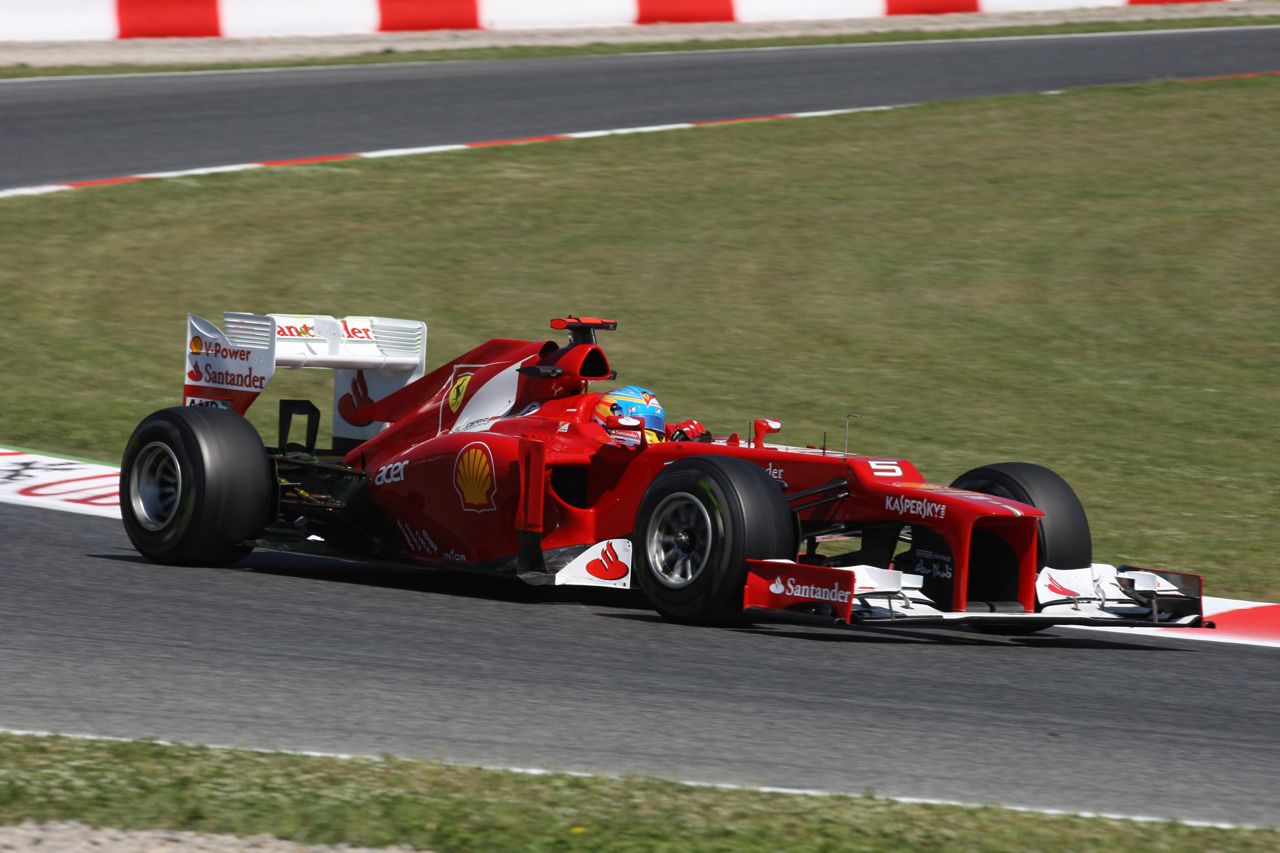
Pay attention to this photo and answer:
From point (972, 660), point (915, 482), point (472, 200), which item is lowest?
point (972, 660)

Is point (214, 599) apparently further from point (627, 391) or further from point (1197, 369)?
point (1197, 369)

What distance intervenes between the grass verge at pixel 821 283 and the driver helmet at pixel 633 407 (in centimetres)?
264

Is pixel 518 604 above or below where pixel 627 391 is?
below

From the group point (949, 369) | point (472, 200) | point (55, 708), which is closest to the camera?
point (55, 708)

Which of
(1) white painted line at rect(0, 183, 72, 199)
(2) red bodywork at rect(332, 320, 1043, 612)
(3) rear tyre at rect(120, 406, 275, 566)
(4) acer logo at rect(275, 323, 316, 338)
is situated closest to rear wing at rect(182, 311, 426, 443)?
(4) acer logo at rect(275, 323, 316, 338)

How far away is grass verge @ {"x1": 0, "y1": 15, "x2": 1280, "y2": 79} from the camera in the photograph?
23.5 meters

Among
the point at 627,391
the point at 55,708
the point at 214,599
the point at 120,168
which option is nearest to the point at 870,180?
the point at 120,168

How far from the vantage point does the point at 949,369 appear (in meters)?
14.1

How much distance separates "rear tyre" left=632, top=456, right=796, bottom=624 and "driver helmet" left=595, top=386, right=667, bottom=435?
80 cm

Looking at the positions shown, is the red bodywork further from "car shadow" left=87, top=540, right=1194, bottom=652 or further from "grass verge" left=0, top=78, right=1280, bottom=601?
"grass verge" left=0, top=78, right=1280, bottom=601

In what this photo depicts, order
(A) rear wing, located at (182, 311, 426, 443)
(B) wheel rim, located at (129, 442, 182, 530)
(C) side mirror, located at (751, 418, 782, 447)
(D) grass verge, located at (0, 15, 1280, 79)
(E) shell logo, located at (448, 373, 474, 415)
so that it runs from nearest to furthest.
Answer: (C) side mirror, located at (751, 418, 782, 447)
(B) wheel rim, located at (129, 442, 182, 530)
(E) shell logo, located at (448, 373, 474, 415)
(A) rear wing, located at (182, 311, 426, 443)
(D) grass verge, located at (0, 15, 1280, 79)

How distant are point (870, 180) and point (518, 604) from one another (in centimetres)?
1166

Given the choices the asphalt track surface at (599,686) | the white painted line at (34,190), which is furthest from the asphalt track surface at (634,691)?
the white painted line at (34,190)

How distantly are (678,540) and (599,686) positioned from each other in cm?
130
